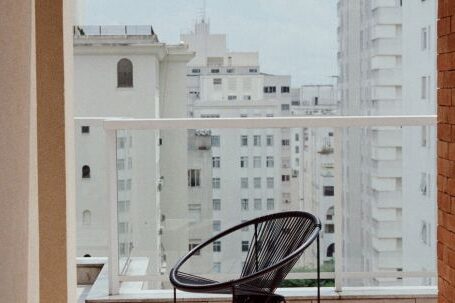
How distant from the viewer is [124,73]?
75.3 ft

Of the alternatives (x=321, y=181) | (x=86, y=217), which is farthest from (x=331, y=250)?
(x=86, y=217)

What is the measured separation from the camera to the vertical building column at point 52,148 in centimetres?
322

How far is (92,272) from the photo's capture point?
5012mm

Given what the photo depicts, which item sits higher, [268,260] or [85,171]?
[85,171]

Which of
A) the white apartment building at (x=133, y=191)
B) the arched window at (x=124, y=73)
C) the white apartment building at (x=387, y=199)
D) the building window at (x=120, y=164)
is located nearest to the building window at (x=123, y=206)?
the white apartment building at (x=133, y=191)

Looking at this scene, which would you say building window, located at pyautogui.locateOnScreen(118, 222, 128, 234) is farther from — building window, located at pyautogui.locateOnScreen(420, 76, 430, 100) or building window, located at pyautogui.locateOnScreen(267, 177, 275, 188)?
building window, located at pyautogui.locateOnScreen(420, 76, 430, 100)

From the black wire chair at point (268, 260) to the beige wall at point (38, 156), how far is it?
481mm

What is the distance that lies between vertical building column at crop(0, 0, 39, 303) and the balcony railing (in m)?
1.38

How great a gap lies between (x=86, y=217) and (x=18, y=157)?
2271mm

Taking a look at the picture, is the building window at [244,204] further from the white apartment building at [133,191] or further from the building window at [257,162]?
the white apartment building at [133,191]

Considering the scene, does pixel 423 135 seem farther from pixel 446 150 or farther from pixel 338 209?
pixel 446 150

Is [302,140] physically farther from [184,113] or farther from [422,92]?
[184,113]

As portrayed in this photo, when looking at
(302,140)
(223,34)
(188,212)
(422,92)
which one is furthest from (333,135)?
(223,34)

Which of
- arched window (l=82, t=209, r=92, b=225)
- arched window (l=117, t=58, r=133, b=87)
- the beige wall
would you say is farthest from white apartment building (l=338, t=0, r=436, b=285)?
arched window (l=117, t=58, r=133, b=87)
